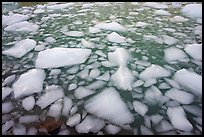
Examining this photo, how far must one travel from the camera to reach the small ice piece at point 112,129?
34.6 inches

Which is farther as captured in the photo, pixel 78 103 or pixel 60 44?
pixel 60 44

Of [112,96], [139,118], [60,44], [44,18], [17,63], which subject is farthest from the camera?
[44,18]

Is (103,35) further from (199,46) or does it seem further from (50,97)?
(50,97)

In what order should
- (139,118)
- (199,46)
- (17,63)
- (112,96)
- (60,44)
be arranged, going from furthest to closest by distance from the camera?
(60,44), (199,46), (17,63), (112,96), (139,118)

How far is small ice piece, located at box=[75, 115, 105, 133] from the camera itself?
89cm

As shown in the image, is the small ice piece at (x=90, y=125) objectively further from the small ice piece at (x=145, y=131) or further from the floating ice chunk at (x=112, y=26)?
the floating ice chunk at (x=112, y=26)

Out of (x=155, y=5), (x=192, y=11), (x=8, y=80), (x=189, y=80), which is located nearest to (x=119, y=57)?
(x=189, y=80)

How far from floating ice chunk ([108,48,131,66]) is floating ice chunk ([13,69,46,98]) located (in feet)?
1.30

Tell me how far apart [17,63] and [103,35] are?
63 cm

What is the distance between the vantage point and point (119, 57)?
4.33ft

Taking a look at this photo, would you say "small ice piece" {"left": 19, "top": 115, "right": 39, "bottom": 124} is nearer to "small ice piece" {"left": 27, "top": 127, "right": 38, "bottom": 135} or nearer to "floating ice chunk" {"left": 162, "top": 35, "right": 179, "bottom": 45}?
"small ice piece" {"left": 27, "top": 127, "right": 38, "bottom": 135}

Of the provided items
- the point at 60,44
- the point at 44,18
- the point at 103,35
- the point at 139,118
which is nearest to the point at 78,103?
the point at 139,118

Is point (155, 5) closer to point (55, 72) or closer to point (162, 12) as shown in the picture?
point (162, 12)

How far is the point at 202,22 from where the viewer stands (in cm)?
188
